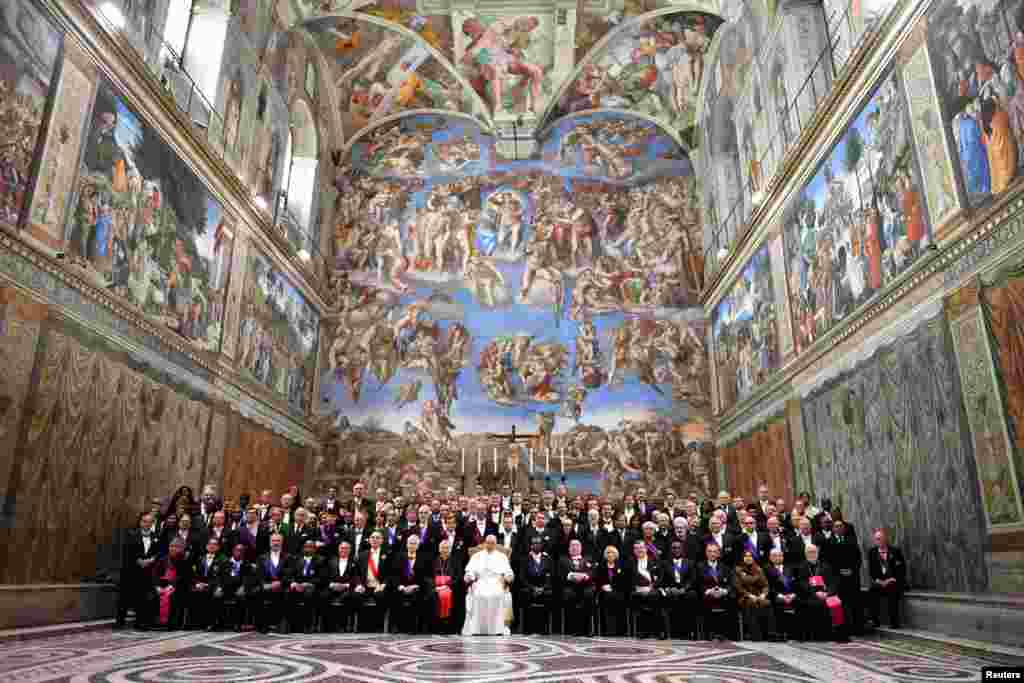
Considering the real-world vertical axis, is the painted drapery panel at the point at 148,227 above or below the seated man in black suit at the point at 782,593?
above

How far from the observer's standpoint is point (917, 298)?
872 cm

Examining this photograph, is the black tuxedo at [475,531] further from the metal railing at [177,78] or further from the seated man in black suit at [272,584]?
the metal railing at [177,78]

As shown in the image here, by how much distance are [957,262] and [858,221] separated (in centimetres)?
274

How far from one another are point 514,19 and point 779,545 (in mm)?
15635

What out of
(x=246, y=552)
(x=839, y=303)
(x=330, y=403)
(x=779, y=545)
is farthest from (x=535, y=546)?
(x=330, y=403)

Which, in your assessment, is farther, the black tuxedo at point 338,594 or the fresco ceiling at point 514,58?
the fresco ceiling at point 514,58

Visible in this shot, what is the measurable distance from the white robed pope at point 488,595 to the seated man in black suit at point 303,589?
193cm

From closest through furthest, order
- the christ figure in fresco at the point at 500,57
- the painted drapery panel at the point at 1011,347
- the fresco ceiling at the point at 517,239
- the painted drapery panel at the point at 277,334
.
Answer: the painted drapery panel at the point at 1011,347, the painted drapery panel at the point at 277,334, the fresco ceiling at the point at 517,239, the christ figure in fresco at the point at 500,57

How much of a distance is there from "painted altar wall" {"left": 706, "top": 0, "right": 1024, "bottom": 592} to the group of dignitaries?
1.14 metres

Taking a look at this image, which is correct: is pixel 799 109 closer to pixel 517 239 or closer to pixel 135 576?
pixel 517 239

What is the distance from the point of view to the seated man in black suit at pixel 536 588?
877 centimetres

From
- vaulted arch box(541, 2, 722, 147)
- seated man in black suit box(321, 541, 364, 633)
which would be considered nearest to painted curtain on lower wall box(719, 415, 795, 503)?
seated man in black suit box(321, 541, 364, 633)

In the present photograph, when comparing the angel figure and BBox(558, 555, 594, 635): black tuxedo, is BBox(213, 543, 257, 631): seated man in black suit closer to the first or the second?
BBox(558, 555, 594, 635): black tuxedo

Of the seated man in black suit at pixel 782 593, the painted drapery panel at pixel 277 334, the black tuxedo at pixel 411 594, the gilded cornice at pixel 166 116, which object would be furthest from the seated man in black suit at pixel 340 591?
the gilded cornice at pixel 166 116
